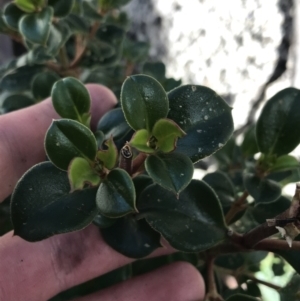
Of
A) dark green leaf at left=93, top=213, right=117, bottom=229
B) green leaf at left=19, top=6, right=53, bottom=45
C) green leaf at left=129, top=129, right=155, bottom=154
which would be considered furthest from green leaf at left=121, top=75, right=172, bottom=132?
green leaf at left=19, top=6, right=53, bottom=45

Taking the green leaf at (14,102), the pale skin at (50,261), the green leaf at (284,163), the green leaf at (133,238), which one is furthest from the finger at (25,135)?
the green leaf at (284,163)

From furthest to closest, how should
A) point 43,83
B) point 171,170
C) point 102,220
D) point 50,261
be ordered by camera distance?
point 43,83 → point 50,261 → point 102,220 → point 171,170

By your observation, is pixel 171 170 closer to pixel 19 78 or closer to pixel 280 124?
pixel 280 124

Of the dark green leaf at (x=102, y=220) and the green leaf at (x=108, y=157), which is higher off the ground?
the green leaf at (x=108, y=157)

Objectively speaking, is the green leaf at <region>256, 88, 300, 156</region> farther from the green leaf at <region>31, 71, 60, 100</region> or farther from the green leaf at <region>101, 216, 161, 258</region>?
the green leaf at <region>31, 71, 60, 100</region>

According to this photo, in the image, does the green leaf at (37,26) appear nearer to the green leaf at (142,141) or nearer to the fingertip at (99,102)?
the fingertip at (99,102)

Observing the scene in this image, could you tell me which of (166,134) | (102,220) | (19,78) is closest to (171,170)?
(166,134)
